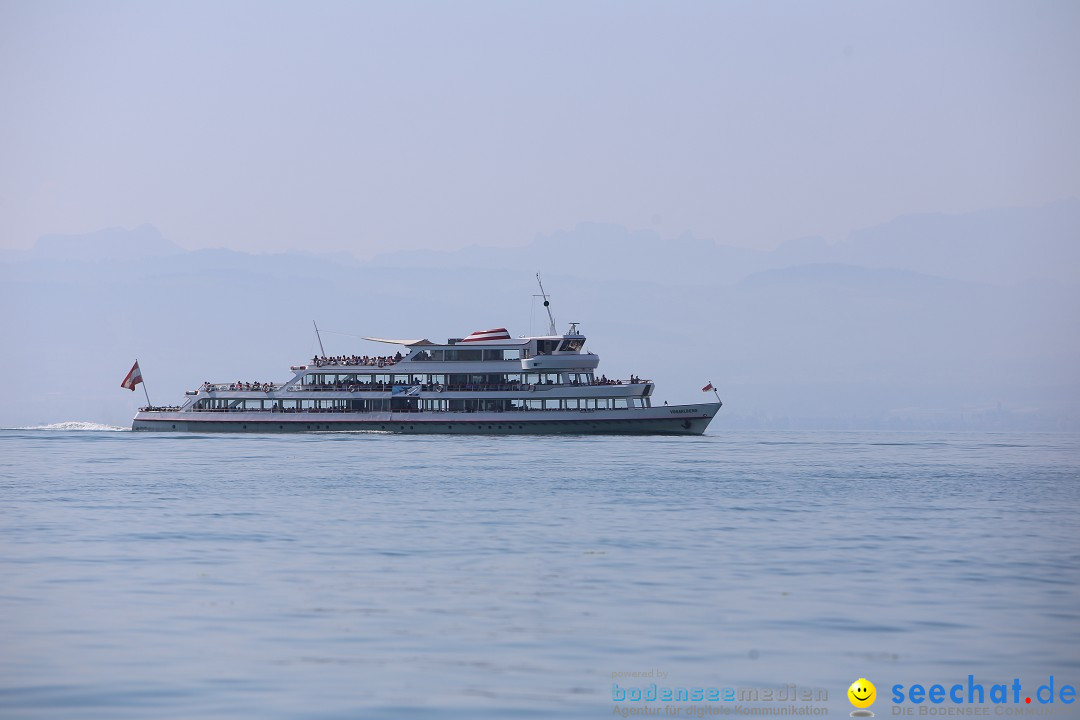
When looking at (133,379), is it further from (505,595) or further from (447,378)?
(505,595)

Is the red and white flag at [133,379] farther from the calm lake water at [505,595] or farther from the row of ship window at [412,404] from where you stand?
the calm lake water at [505,595]

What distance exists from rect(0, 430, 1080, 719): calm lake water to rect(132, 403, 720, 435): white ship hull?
5082 centimetres

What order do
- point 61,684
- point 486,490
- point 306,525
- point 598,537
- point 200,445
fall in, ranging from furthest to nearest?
point 200,445 < point 486,490 < point 306,525 < point 598,537 < point 61,684

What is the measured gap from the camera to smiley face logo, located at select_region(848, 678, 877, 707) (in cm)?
1706

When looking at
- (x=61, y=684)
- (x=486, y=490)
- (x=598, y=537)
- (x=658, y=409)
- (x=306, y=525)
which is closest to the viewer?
(x=61, y=684)

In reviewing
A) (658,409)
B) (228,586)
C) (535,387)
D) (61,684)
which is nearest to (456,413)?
(535,387)

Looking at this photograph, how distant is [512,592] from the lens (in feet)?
84.0

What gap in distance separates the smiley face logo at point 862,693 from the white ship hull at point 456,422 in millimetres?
86684

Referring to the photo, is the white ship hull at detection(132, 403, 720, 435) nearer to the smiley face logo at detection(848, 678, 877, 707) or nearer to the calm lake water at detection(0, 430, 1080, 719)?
the calm lake water at detection(0, 430, 1080, 719)

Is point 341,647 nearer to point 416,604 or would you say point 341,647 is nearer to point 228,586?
point 416,604

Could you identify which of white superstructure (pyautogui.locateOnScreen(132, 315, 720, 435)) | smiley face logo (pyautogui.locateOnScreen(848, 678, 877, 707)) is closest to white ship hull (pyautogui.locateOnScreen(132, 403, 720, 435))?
white superstructure (pyautogui.locateOnScreen(132, 315, 720, 435))

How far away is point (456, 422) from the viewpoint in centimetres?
11069

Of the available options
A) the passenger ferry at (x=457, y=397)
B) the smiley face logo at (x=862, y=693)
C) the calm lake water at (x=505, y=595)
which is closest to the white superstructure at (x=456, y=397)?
the passenger ferry at (x=457, y=397)

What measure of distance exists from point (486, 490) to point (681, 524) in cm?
1509
